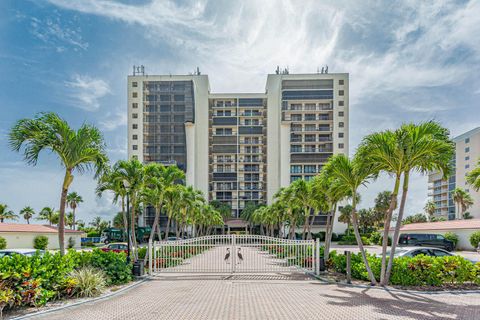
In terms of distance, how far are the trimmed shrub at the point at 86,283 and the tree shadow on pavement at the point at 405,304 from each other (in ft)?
24.9

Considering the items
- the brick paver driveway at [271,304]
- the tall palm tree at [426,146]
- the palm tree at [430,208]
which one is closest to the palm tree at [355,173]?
the tall palm tree at [426,146]

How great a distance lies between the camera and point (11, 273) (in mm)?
10109

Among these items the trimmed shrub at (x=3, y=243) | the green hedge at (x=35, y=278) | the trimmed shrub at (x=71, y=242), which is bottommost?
the trimmed shrub at (x=71, y=242)

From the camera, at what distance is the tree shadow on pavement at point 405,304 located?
10009 millimetres

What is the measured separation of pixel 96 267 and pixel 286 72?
7765cm

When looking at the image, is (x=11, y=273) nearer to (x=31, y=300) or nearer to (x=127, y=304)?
(x=31, y=300)

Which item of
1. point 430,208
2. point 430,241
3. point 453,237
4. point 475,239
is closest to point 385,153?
point 430,241

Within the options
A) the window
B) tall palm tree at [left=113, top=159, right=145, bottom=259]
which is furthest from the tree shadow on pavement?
the window

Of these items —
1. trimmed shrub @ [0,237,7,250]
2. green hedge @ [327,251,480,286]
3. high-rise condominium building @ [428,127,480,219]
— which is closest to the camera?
green hedge @ [327,251,480,286]

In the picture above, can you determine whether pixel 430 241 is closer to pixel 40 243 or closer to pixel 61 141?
pixel 61 141

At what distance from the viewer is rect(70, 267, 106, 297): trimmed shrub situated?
12.1 metres

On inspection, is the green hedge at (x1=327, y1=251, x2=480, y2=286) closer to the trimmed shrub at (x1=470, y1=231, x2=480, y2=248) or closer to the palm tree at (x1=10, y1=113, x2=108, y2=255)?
the palm tree at (x1=10, y1=113, x2=108, y2=255)

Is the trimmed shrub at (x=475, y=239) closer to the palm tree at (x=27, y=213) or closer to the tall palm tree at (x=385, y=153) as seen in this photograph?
the tall palm tree at (x=385, y=153)

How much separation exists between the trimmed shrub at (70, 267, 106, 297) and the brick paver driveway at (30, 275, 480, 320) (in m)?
0.65
